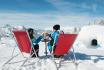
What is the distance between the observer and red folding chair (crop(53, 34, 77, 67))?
9107 millimetres

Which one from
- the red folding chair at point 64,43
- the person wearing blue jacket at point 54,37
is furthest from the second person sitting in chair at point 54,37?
the red folding chair at point 64,43

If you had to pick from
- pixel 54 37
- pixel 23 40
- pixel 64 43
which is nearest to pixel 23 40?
pixel 23 40

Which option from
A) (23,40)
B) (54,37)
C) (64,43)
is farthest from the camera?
(23,40)

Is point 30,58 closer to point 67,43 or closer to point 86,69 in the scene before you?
point 67,43

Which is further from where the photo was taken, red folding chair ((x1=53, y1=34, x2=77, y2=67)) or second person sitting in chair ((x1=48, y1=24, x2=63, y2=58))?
second person sitting in chair ((x1=48, y1=24, x2=63, y2=58))

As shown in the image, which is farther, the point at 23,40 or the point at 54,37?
the point at 23,40

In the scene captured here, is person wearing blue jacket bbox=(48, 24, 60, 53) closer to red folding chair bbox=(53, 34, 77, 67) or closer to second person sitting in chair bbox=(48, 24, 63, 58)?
second person sitting in chair bbox=(48, 24, 63, 58)

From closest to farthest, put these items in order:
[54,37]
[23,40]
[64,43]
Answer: [64,43] < [54,37] < [23,40]

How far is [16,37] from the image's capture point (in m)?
9.73

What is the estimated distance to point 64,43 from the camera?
30.8 feet

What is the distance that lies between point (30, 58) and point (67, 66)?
165cm

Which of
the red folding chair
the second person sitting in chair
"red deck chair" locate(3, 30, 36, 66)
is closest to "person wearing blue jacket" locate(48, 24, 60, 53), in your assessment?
the second person sitting in chair

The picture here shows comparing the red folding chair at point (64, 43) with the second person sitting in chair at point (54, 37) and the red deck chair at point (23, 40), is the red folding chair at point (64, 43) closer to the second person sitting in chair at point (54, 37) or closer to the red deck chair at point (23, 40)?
the second person sitting in chair at point (54, 37)

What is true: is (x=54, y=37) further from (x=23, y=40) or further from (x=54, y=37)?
(x=23, y=40)
